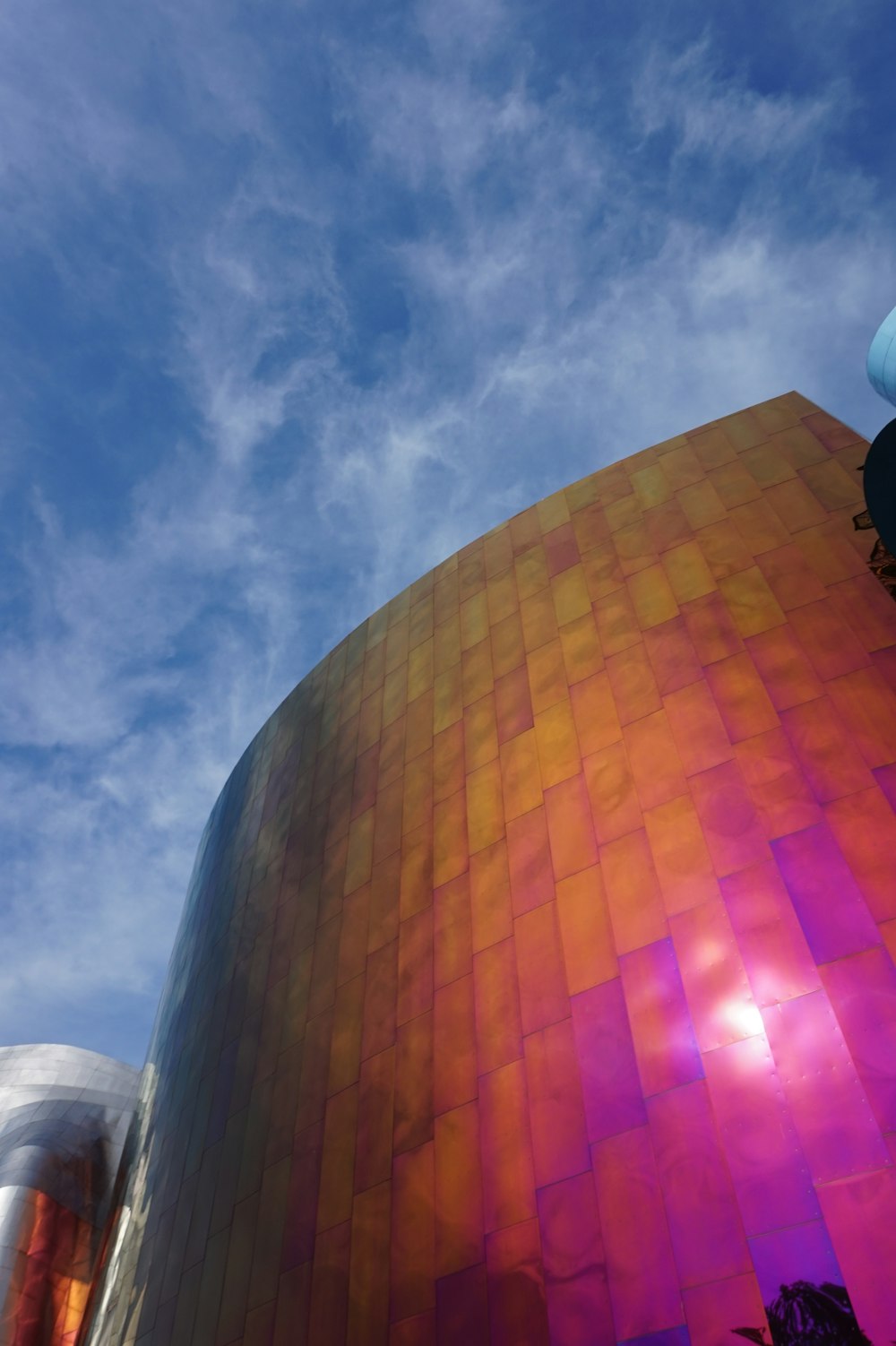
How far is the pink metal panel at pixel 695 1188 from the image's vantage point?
7.44 metres

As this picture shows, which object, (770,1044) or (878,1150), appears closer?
(878,1150)

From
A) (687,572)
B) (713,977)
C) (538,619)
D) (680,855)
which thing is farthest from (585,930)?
(538,619)

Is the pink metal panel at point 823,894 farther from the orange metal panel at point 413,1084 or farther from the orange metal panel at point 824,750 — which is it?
the orange metal panel at point 413,1084

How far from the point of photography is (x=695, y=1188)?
25.9ft

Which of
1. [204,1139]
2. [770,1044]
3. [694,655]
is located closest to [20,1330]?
[204,1139]

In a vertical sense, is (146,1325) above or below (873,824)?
below

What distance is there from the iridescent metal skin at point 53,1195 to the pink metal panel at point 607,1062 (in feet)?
54.5

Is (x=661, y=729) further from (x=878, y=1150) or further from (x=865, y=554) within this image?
(x=878, y=1150)

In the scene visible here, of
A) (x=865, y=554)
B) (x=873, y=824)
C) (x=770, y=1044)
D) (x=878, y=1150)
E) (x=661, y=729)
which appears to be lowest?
(x=878, y=1150)

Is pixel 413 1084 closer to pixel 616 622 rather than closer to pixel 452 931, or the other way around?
pixel 452 931

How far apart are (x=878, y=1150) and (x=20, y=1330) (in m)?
19.8

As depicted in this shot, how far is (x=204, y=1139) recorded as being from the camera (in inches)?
618


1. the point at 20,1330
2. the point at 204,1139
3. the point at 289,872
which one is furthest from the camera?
the point at 289,872

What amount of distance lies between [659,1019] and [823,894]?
7.74 feet
